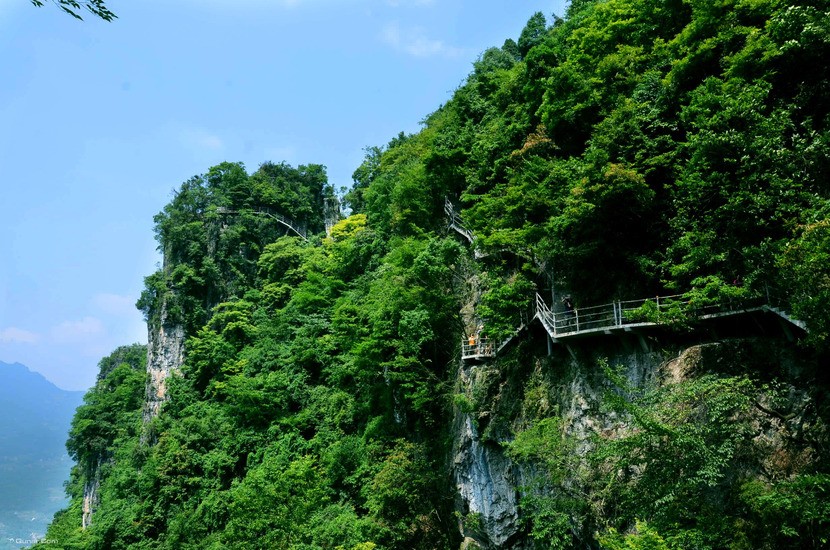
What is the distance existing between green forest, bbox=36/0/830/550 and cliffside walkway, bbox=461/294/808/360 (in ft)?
0.84

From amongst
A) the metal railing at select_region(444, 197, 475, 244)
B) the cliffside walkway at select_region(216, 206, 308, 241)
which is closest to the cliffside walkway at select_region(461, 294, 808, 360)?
the metal railing at select_region(444, 197, 475, 244)

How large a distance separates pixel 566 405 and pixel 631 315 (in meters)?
3.61

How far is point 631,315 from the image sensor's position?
12961 mm

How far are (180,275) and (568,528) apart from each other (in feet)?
118

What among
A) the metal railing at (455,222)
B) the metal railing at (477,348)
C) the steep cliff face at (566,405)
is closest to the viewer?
the steep cliff face at (566,405)

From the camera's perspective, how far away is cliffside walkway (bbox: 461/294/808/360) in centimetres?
1130

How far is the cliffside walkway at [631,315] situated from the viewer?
1130 centimetres

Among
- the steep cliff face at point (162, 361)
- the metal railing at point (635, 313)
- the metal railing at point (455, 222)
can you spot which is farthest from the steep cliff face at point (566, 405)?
the steep cliff face at point (162, 361)

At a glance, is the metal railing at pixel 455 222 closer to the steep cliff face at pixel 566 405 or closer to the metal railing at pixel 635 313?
the steep cliff face at pixel 566 405

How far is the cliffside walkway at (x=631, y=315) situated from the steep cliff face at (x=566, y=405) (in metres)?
0.54

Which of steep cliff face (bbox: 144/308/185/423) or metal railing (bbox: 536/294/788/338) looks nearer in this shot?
metal railing (bbox: 536/294/788/338)

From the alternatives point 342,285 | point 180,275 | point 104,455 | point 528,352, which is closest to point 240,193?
point 180,275

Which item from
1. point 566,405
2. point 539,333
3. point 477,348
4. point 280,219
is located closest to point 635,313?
point 566,405

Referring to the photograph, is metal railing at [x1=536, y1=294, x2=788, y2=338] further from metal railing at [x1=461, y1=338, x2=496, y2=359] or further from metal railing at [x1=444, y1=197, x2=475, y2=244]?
metal railing at [x1=444, y1=197, x2=475, y2=244]
